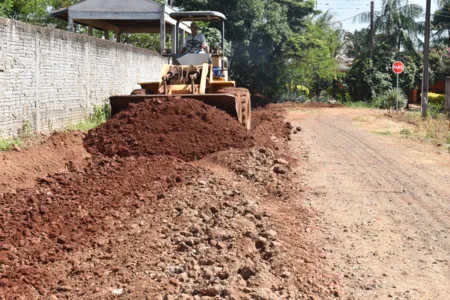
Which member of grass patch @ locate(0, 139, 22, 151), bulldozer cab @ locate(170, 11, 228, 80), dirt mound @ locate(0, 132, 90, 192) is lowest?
dirt mound @ locate(0, 132, 90, 192)

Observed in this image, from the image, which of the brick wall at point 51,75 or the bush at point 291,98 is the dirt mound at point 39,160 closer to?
the brick wall at point 51,75

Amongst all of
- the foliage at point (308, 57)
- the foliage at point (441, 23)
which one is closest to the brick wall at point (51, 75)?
the foliage at point (308, 57)

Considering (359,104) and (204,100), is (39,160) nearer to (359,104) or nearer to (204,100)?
(204,100)

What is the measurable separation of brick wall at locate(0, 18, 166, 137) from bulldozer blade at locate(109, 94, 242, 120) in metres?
1.76

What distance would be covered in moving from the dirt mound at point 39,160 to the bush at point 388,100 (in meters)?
27.3

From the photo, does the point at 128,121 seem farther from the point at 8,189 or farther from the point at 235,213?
the point at 235,213

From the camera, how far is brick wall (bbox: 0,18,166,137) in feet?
38.3

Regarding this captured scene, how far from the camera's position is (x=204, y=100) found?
Answer: 1247 cm

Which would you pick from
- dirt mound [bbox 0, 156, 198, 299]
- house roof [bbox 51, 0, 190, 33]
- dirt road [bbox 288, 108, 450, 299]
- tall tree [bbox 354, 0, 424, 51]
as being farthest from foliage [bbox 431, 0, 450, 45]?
dirt mound [bbox 0, 156, 198, 299]

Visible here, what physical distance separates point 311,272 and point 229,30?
29.0 meters

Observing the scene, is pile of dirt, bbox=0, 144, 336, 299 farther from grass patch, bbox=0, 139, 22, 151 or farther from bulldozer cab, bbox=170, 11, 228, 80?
bulldozer cab, bbox=170, 11, 228, 80

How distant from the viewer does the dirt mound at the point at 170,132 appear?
1093 centimetres

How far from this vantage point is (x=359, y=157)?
45.4 ft

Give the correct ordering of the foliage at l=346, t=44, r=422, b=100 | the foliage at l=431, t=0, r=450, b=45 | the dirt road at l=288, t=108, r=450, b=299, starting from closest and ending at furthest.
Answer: the dirt road at l=288, t=108, r=450, b=299 < the foliage at l=346, t=44, r=422, b=100 < the foliage at l=431, t=0, r=450, b=45
